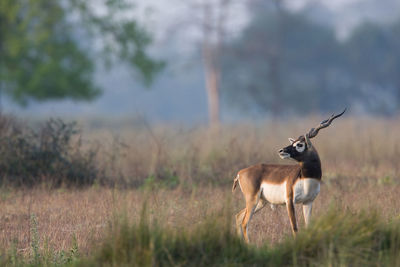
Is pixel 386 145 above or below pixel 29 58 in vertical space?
below

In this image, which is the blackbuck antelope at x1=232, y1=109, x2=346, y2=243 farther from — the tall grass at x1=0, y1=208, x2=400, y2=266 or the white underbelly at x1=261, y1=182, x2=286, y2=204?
the tall grass at x1=0, y1=208, x2=400, y2=266

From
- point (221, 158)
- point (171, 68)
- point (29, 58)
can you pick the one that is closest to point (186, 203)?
point (221, 158)

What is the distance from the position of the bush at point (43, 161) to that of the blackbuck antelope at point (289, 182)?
5146mm

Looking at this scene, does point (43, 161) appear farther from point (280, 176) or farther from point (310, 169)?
point (310, 169)

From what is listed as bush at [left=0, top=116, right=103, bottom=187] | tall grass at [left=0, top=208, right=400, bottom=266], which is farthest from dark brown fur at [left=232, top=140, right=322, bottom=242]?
bush at [left=0, top=116, right=103, bottom=187]

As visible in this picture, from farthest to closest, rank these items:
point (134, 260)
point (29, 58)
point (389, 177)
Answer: point (29, 58) < point (389, 177) < point (134, 260)

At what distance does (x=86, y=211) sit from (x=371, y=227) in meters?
4.32

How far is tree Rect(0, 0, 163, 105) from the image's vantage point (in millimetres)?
23625

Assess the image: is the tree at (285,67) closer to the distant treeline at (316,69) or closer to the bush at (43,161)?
the distant treeline at (316,69)

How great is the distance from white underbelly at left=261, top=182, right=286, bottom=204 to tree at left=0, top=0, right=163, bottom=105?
1837 cm

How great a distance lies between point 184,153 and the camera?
41.8ft

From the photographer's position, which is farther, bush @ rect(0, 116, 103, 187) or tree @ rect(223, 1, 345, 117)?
tree @ rect(223, 1, 345, 117)

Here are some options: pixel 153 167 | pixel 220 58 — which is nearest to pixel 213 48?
pixel 220 58

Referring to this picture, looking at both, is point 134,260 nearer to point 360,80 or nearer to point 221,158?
point 221,158
